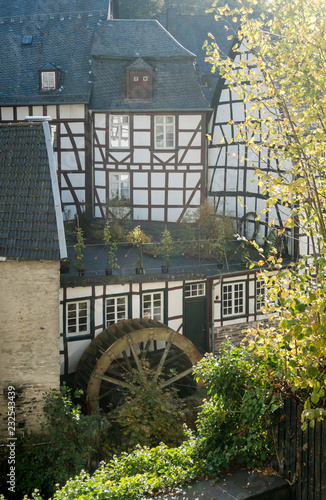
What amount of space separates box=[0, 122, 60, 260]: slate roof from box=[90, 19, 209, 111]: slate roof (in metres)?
8.29

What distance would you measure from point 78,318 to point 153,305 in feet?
6.34

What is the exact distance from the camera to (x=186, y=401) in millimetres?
12602

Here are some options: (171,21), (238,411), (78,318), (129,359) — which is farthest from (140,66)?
(238,411)

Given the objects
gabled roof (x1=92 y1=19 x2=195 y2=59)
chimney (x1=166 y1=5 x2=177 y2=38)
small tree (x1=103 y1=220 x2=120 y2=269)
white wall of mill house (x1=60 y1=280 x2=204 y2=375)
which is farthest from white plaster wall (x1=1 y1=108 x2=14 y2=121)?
white wall of mill house (x1=60 y1=280 x2=204 y2=375)

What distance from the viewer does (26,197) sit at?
10445mm

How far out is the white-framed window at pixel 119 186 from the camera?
19.4 meters

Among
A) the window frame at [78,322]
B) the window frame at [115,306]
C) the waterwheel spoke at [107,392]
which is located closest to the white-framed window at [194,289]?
the window frame at [115,306]

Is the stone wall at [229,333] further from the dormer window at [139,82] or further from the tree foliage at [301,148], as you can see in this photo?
the tree foliage at [301,148]

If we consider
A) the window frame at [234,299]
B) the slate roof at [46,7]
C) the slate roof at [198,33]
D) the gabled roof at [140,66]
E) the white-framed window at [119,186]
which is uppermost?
the slate roof at [46,7]

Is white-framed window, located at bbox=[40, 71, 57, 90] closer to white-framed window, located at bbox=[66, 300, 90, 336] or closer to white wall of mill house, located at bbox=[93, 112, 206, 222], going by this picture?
white wall of mill house, located at bbox=[93, 112, 206, 222]

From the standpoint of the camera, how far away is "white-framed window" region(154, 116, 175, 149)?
19109 millimetres

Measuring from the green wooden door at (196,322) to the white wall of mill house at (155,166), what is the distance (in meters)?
5.46

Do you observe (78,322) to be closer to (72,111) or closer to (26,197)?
(26,197)

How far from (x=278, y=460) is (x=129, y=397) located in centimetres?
589
